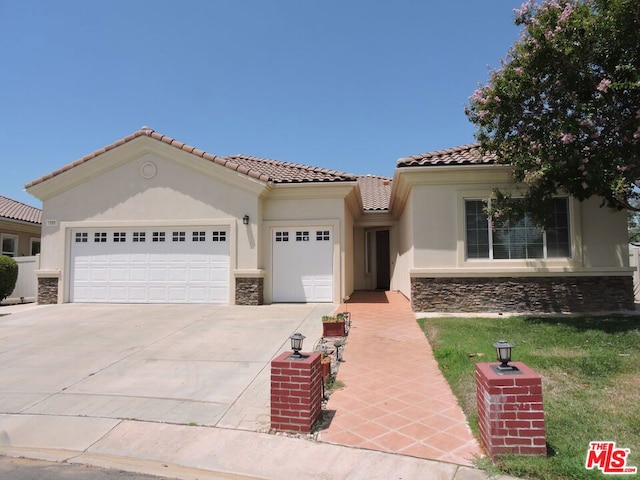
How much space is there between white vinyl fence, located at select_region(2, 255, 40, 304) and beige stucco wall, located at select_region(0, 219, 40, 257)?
10.6 ft

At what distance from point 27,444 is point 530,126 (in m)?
10.2

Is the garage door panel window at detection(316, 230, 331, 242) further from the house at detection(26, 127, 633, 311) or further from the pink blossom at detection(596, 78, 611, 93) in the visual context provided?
the pink blossom at detection(596, 78, 611, 93)

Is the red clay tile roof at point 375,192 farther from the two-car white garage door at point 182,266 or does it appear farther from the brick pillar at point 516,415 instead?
the brick pillar at point 516,415

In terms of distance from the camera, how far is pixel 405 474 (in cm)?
382

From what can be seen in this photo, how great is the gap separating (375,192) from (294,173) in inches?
328

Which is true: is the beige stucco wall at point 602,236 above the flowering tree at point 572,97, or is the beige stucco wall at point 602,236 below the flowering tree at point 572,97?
below

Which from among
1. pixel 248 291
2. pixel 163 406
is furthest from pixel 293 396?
pixel 248 291

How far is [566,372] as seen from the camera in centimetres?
612

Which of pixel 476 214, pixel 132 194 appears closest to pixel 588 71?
pixel 476 214

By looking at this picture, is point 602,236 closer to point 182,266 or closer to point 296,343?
point 296,343

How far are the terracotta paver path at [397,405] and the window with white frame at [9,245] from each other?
58.8 feet

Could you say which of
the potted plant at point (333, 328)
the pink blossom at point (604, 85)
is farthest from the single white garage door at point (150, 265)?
the pink blossom at point (604, 85)

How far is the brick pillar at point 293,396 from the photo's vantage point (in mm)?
4645

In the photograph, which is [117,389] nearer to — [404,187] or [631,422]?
[631,422]
